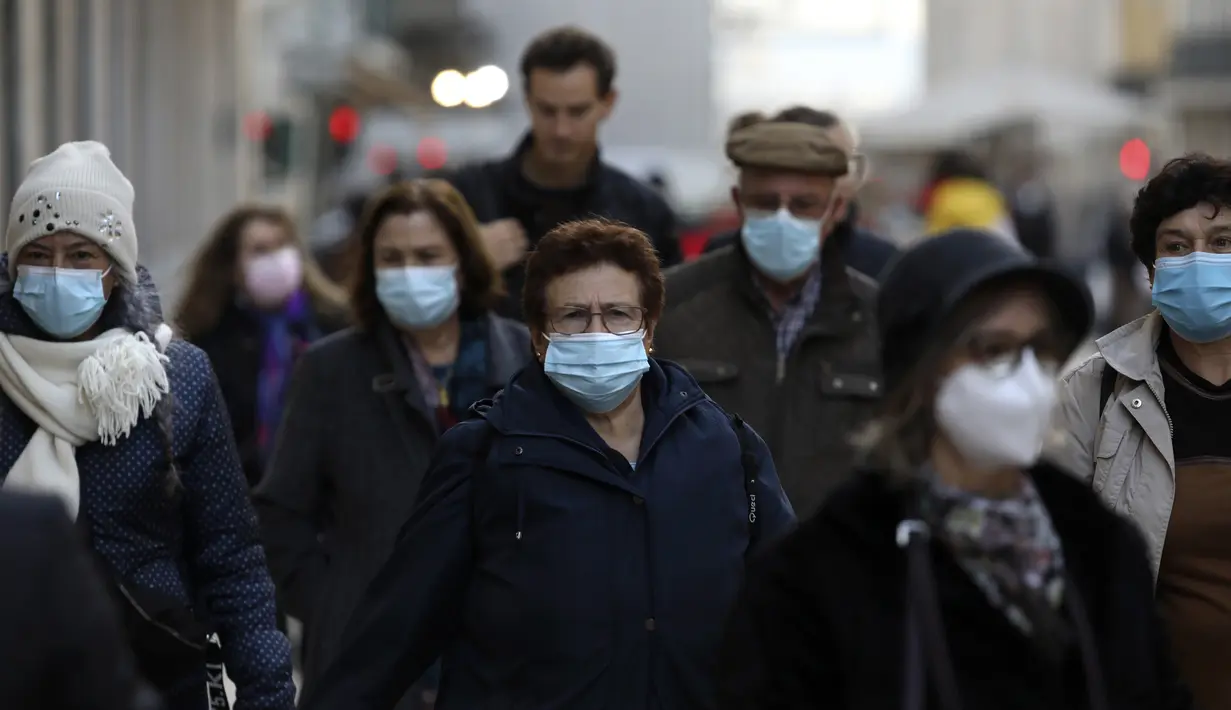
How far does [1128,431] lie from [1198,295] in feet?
1.14

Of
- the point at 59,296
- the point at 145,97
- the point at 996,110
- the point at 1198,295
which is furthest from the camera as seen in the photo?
the point at 996,110

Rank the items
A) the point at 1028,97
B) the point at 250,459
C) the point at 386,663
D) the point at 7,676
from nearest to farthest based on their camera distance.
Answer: the point at 7,676, the point at 386,663, the point at 250,459, the point at 1028,97

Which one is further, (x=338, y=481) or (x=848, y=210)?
(x=848, y=210)

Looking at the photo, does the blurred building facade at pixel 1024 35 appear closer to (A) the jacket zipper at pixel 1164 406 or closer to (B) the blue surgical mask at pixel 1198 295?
(B) the blue surgical mask at pixel 1198 295

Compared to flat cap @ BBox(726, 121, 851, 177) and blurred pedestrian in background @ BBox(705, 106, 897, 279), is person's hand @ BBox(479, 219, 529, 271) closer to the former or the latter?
blurred pedestrian in background @ BBox(705, 106, 897, 279)

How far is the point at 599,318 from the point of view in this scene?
194 inches

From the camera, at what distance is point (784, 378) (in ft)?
21.7

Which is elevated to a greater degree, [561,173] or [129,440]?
[561,173]

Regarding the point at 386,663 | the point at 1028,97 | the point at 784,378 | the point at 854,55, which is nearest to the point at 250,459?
the point at 784,378

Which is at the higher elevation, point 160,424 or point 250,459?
point 160,424

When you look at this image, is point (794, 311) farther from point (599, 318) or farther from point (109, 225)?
point (109, 225)

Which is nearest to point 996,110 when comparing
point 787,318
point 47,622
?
point 787,318

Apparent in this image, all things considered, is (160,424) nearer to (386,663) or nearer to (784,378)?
(386,663)

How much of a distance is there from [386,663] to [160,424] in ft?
2.83
